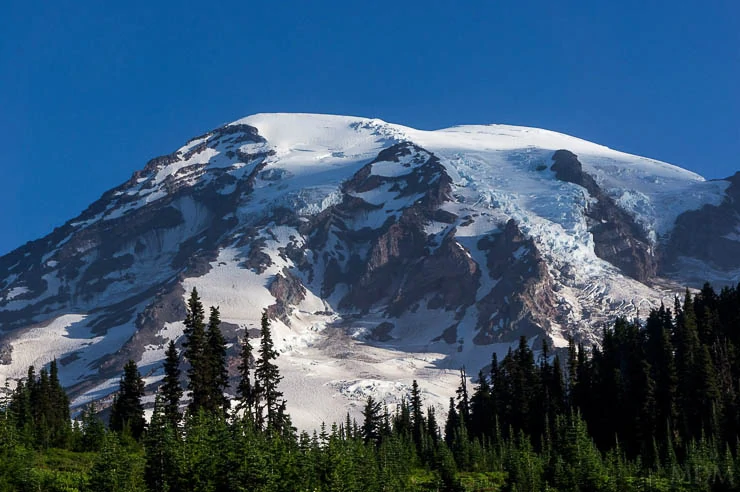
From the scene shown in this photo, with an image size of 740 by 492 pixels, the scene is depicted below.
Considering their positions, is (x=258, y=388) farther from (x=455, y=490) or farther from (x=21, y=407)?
(x=21, y=407)

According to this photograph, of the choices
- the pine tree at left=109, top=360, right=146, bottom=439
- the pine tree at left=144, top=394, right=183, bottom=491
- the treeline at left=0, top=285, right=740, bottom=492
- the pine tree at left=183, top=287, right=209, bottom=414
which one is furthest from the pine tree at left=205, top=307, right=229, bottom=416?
the pine tree at left=144, top=394, right=183, bottom=491

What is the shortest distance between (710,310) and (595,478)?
8954cm

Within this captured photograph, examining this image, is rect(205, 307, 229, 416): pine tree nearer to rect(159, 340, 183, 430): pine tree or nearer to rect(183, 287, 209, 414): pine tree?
rect(183, 287, 209, 414): pine tree

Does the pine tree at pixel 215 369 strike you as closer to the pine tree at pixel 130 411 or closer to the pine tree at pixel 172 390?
the pine tree at pixel 172 390

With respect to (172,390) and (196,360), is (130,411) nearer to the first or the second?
(172,390)

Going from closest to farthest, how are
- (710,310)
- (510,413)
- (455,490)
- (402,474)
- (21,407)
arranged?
(455,490) → (402,474) → (21,407) → (510,413) → (710,310)

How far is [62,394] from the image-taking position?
149 meters

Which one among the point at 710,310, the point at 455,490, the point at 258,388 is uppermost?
the point at 710,310

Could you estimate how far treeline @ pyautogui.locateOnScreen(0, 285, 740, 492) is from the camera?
6097 cm

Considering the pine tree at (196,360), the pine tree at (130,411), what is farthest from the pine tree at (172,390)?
the pine tree at (130,411)

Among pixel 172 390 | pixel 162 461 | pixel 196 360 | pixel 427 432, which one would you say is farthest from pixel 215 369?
pixel 427 432

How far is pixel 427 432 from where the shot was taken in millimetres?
152375

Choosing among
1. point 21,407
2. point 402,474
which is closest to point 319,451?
point 402,474

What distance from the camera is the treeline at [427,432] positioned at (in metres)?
61.0
